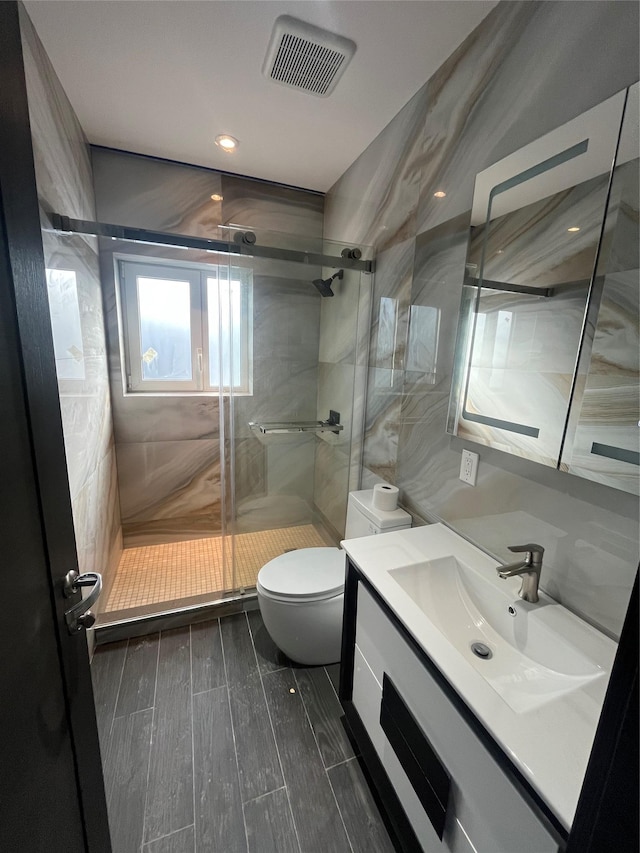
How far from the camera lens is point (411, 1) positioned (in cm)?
111

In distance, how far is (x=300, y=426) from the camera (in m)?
2.41

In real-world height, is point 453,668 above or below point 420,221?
below

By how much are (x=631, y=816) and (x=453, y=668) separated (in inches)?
18.6

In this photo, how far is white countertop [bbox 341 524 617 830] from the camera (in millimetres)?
591

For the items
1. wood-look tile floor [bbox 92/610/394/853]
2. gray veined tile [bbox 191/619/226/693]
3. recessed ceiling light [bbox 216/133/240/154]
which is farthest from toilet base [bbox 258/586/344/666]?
recessed ceiling light [bbox 216/133/240/154]

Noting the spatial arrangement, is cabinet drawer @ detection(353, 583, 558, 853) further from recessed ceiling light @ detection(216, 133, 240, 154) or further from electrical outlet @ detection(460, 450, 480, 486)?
recessed ceiling light @ detection(216, 133, 240, 154)

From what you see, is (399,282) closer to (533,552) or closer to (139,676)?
(533,552)

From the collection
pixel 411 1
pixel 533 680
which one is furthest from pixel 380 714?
pixel 411 1

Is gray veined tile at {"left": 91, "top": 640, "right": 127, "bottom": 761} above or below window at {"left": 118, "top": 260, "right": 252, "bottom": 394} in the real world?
below

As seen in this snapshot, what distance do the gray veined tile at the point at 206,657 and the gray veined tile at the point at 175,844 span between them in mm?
493

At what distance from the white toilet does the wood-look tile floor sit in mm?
163

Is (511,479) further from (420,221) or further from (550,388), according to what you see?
(420,221)

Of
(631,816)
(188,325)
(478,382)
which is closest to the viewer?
(631,816)

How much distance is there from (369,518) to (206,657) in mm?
1102
